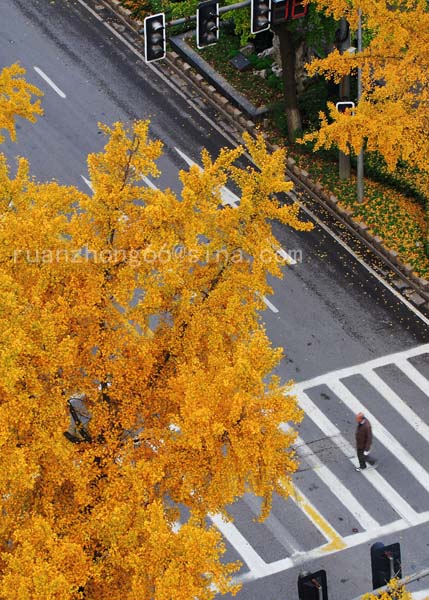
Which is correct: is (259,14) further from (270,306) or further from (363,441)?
(363,441)

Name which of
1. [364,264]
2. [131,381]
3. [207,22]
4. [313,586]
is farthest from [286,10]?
[313,586]

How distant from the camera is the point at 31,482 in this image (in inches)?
715

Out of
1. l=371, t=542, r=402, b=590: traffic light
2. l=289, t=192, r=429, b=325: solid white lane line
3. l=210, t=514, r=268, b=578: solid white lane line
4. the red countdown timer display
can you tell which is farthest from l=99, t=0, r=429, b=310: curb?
l=371, t=542, r=402, b=590: traffic light

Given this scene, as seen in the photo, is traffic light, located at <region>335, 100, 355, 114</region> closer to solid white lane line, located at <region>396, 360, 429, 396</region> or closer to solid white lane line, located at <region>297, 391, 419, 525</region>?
solid white lane line, located at <region>396, 360, 429, 396</region>

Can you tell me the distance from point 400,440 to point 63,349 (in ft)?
41.9

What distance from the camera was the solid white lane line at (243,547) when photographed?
83.8 ft

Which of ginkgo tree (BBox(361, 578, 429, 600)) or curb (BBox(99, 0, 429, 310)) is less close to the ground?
curb (BBox(99, 0, 429, 310))

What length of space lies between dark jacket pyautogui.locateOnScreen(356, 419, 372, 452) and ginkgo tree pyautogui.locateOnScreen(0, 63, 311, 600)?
21.4ft

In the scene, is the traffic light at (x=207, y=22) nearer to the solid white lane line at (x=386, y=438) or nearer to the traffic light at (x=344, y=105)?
the traffic light at (x=344, y=105)

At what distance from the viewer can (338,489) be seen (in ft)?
89.6

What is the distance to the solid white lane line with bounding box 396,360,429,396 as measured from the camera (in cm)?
2980

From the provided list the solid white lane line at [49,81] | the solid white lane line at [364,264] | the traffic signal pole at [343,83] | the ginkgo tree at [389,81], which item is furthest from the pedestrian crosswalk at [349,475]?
the solid white lane line at [49,81]

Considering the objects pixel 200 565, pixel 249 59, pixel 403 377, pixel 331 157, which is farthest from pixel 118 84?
pixel 200 565

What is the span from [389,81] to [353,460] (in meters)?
10.9
